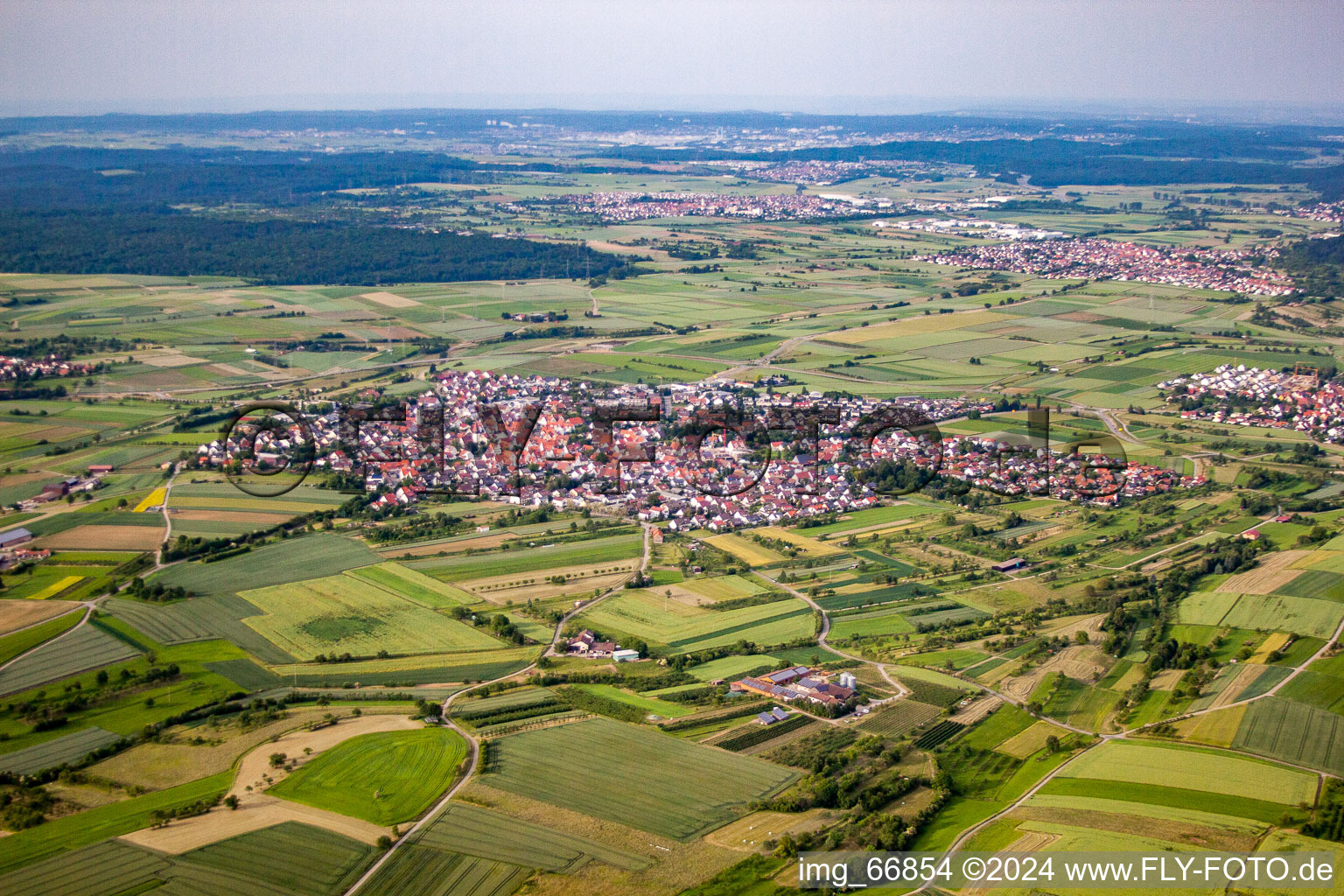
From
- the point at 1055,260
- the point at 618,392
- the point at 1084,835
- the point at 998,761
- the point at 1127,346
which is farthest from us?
the point at 1055,260

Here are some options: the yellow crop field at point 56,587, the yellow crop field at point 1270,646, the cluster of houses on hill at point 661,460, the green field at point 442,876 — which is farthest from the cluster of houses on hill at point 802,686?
the yellow crop field at point 56,587

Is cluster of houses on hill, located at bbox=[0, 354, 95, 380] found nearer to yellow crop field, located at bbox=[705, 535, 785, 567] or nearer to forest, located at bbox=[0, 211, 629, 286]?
forest, located at bbox=[0, 211, 629, 286]

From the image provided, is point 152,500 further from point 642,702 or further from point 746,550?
point 642,702

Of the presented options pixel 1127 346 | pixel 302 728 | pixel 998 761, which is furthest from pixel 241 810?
pixel 1127 346

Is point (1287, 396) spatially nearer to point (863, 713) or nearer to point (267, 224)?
point (863, 713)

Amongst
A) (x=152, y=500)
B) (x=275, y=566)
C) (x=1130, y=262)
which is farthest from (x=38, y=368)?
(x=1130, y=262)
